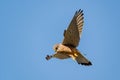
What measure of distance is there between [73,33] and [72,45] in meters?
0.42

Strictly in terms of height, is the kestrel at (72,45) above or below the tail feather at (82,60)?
above

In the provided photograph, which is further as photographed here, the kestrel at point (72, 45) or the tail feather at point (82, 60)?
the kestrel at point (72, 45)

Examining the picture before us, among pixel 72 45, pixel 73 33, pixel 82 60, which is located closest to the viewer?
pixel 82 60

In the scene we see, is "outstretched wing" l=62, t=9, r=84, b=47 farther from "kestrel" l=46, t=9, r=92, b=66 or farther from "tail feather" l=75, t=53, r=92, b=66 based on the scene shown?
"tail feather" l=75, t=53, r=92, b=66

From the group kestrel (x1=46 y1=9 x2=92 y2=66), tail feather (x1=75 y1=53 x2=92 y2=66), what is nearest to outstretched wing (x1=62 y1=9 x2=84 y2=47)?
kestrel (x1=46 y1=9 x2=92 y2=66)

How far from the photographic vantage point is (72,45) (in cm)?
1074

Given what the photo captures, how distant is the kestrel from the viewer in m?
10.5

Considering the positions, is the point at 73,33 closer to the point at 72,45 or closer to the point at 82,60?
the point at 72,45

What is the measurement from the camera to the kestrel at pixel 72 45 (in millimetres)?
10469

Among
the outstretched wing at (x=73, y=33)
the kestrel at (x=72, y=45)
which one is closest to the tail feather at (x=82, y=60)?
the kestrel at (x=72, y=45)

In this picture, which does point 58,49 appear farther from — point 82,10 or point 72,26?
point 82,10

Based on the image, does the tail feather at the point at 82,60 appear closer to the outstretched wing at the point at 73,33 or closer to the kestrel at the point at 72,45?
the kestrel at the point at 72,45

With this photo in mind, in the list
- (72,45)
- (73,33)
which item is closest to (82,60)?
(72,45)

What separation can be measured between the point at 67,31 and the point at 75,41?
465 millimetres
